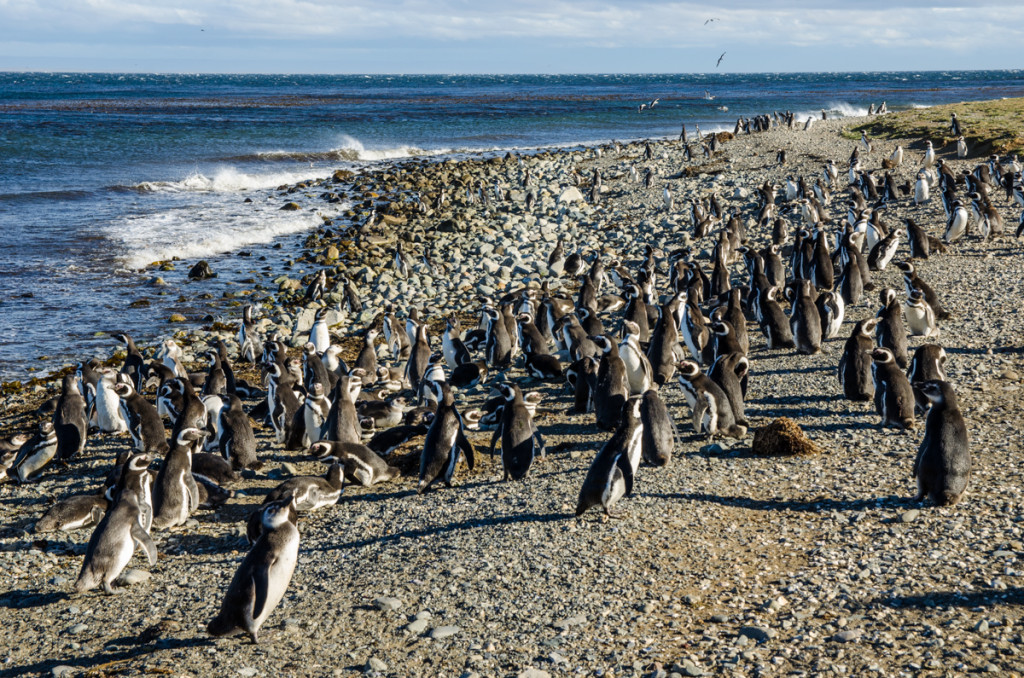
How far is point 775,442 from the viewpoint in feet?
28.3

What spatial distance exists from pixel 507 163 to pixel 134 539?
34.3 m

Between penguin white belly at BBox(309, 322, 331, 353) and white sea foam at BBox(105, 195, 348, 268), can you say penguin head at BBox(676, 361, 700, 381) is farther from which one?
white sea foam at BBox(105, 195, 348, 268)

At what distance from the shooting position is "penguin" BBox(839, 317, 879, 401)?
32.3ft

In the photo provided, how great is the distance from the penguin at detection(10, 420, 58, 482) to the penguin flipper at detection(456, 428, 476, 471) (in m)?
4.92

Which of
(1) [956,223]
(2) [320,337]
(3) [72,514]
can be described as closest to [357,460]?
(3) [72,514]

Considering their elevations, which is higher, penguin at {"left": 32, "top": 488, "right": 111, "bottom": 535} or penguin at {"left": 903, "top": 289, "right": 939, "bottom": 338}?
penguin at {"left": 903, "top": 289, "right": 939, "bottom": 338}

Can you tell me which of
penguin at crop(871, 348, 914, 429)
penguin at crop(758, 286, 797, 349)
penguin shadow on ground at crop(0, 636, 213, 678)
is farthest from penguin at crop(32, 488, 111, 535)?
penguin at crop(758, 286, 797, 349)

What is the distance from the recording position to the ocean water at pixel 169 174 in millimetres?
18422

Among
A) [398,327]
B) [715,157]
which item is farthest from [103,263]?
[715,157]

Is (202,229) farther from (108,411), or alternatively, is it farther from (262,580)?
(262,580)

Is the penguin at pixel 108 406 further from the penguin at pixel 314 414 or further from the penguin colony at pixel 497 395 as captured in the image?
the penguin at pixel 314 414

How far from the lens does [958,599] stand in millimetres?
5766

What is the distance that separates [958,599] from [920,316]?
711 centimetres

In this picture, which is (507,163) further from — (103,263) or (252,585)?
(252,585)
